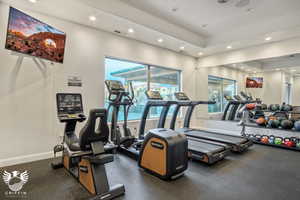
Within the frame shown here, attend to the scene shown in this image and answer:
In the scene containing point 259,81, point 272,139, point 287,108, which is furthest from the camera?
point 259,81

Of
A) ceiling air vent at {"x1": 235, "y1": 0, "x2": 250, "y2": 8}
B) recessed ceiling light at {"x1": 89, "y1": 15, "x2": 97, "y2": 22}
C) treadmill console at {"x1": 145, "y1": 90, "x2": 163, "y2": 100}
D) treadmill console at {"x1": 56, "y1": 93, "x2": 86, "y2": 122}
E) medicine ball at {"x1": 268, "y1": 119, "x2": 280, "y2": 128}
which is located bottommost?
medicine ball at {"x1": 268, "y1": 119, "x2": 280, "y2": 128}

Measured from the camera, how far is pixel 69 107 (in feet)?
10.2

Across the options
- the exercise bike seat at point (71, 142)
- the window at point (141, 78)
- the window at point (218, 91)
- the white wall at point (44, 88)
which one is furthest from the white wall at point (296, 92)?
the exercise bike seat at point (71, 142)

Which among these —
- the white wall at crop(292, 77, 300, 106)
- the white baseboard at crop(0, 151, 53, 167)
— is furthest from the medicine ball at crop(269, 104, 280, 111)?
the white baseboard at crop(0, 151, 53, 167)

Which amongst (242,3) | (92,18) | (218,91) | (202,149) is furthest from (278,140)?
(92,18)

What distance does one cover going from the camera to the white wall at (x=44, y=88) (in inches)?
133

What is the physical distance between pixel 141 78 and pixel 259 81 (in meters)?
4.69

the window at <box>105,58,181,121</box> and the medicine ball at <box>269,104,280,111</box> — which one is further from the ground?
the window at <box>105,58,181,121</box>

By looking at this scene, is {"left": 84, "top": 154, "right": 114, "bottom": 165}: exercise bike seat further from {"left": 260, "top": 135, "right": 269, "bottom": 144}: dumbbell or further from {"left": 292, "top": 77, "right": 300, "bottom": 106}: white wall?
{"left": 292, "top": 77, "right": 300, "bottom": 106}: white wall

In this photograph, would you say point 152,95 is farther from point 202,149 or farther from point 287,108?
point 287,108

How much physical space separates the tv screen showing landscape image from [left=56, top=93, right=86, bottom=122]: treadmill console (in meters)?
1.03

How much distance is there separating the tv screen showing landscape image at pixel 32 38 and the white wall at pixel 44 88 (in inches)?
22.9

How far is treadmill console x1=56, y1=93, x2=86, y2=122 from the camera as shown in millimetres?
2944

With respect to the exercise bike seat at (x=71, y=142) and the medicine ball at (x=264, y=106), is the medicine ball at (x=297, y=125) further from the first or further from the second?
the exercise bike seat at (x=71, y=142)
